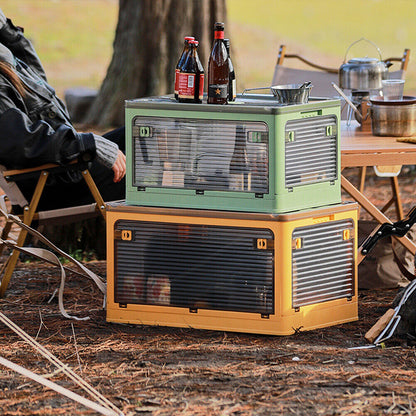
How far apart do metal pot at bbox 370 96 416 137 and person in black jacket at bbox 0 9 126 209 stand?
1.28m

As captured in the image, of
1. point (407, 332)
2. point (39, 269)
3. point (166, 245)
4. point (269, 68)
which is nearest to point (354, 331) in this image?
point (407, 332)

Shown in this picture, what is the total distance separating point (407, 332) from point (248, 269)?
718 millimetres

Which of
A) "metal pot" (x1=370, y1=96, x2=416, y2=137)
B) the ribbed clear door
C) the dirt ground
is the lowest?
the dirt ground

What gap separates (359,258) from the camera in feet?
14.1

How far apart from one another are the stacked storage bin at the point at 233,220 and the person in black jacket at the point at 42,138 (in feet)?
1.87

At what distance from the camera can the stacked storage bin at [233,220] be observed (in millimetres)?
3814

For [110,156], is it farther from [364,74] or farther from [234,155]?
[364,74]

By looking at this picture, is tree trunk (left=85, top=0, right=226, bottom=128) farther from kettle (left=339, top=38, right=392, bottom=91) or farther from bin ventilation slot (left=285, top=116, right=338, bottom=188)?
bin ventilation slot (left=285, top=116, right=338, bottom=188)

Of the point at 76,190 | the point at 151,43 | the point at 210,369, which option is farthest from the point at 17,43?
the point at 151,43

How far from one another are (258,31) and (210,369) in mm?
15854

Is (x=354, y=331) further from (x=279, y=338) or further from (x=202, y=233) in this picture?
(x=202, y=233)

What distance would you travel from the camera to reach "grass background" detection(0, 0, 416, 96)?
15.9 meters

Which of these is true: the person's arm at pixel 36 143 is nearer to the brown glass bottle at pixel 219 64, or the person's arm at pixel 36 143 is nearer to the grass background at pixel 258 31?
the brown glass bottle at pixel 219 64

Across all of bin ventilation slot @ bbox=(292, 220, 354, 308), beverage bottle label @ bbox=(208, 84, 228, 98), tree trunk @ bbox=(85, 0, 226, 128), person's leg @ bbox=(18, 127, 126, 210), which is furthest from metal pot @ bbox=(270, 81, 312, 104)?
tree trunk @ bbox=(85, 0, 226, 128)
